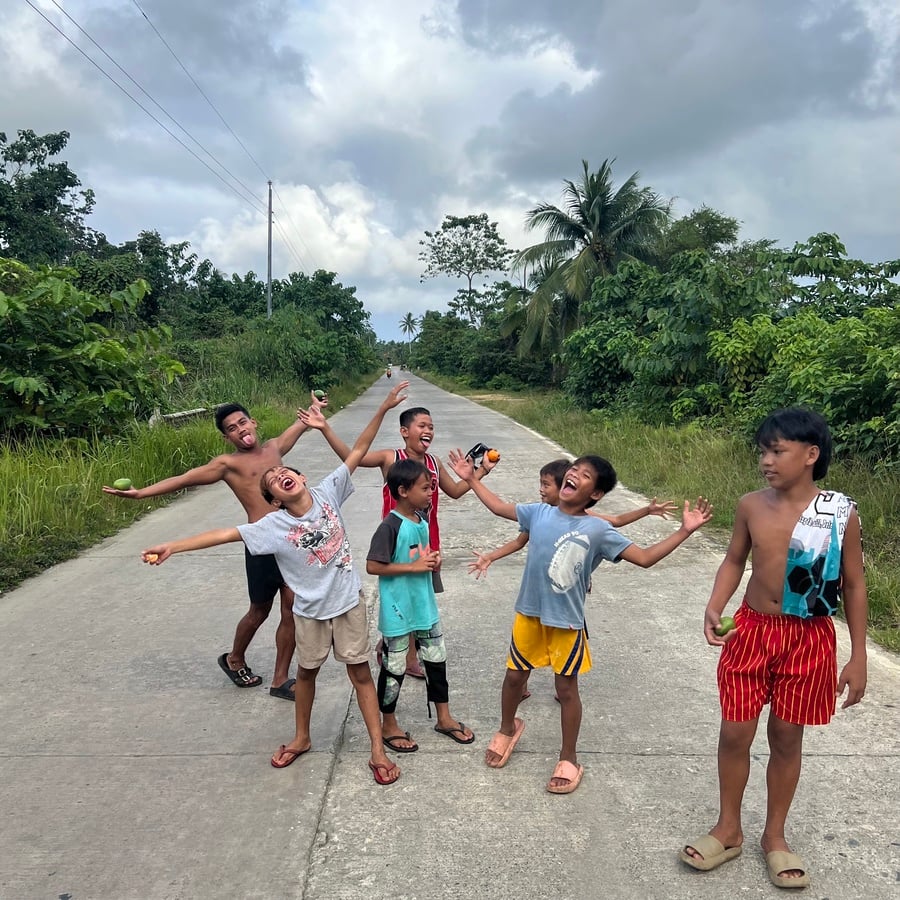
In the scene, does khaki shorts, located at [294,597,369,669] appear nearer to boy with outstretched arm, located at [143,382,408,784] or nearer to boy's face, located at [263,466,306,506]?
boy with outstretched arm, located at [143,382,408,784]

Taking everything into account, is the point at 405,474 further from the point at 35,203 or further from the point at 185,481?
the point at 35,203

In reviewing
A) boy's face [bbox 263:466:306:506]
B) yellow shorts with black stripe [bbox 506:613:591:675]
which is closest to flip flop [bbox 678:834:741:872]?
yellow shorts with black stripe [bbox 506:613:591:675]

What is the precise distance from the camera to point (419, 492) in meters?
3.04

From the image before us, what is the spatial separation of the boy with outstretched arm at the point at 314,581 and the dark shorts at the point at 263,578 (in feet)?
2.19

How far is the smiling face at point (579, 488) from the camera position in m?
2.80

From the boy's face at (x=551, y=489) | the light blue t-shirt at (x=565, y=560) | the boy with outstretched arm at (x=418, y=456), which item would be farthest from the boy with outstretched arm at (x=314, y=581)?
the boy's face at (x=551, y=489)

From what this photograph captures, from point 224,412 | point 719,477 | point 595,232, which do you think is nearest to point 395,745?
point 224,412

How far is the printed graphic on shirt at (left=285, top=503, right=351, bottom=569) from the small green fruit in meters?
1.45

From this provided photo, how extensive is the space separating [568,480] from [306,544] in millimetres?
1056

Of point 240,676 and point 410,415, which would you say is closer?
point 410,415

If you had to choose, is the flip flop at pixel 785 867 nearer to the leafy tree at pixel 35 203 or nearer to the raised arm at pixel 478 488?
the raised arm at pixel 478 488

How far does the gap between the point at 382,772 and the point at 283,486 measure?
1.18 m

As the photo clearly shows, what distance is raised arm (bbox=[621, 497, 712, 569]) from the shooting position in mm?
2602

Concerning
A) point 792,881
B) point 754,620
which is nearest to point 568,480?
point 754,620
